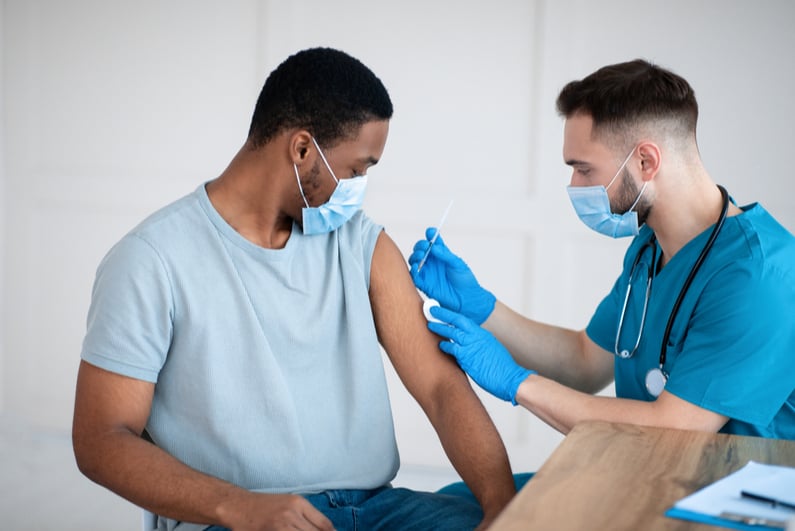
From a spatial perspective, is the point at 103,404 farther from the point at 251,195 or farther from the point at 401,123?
the point at 401,123

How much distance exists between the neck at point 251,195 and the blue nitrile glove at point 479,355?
1.25ft

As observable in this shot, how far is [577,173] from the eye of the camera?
199 cm

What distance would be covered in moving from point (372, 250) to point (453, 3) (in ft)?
6.25

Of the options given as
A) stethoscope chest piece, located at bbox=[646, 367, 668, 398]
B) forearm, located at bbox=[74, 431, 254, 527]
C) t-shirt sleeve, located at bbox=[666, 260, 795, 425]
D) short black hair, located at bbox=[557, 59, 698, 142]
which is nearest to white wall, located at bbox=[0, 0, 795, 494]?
short black hair, located at bbox=[557, 59, 698, 142]

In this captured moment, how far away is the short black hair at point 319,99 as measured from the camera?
164 centimetres

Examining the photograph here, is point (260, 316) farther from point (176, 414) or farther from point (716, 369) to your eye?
point (716, 369)

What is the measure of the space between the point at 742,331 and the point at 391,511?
68 cm

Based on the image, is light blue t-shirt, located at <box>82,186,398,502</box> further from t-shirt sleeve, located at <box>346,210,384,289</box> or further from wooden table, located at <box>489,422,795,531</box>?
wooden table, located at <box>489,422,795,531</box>

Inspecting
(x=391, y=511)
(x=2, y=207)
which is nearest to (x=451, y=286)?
(x=391, y=511)

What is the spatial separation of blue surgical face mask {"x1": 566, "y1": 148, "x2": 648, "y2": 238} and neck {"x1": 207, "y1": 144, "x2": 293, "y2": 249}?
0.64 metres

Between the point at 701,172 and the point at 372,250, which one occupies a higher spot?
the point at 701,172

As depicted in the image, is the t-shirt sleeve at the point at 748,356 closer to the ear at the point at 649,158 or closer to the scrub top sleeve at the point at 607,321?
the ear at the point at 649,158

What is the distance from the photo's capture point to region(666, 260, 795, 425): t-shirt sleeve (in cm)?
162

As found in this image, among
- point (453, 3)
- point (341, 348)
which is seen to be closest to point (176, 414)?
point (341, 348)
